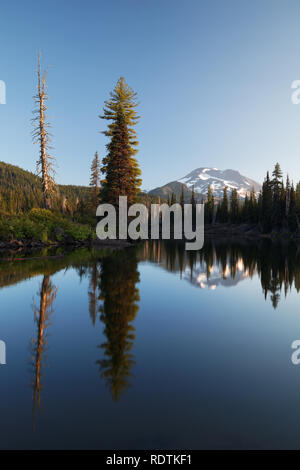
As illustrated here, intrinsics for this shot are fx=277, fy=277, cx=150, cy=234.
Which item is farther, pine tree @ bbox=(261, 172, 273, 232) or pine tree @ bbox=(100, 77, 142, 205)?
pine tree @ bbox=(261, 172, 273, 232)

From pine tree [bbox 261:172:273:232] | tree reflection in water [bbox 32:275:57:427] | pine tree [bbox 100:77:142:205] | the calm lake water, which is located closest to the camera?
the calm lake water

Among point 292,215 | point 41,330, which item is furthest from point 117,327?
point 292,215

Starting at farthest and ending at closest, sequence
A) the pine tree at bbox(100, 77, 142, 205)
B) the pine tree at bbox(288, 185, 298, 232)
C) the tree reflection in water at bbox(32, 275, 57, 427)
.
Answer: the pine tree at bbox(288, 185, 298, 232) → the pine tree at bbox(100, 77, 142, 205) → the tree reflection in water at bbox(32, 275, 57, 427)

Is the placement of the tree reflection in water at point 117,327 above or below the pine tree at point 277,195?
below

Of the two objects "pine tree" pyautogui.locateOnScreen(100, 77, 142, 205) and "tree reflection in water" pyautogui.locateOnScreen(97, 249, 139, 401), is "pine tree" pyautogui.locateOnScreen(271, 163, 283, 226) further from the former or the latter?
"tree reflection in water" pyautogui.locateOnScreen(97, 249, 139, 401)

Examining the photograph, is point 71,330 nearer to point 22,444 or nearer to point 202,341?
point 202,341

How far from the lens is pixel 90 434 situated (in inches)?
103

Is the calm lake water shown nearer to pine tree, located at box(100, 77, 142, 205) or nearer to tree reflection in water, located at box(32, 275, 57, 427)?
tree reflection in water, located at box(32, 275, 57, 427)

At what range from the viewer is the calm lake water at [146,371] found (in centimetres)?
266

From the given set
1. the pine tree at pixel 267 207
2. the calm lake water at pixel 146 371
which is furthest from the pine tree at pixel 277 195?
the calm lake water at pixel 146 371

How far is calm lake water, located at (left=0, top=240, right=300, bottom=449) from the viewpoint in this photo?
2.66m

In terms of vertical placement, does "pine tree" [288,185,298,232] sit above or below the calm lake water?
above

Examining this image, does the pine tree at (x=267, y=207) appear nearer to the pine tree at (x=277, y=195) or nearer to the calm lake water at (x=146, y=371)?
the pine tree at (x=277, y=195)

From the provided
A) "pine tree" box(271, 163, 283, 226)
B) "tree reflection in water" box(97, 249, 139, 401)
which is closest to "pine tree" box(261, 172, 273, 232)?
"pine tree" box(271, 163, 283, 226)
